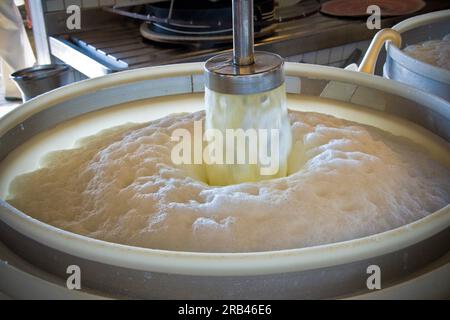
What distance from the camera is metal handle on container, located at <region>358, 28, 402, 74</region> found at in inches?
48.8

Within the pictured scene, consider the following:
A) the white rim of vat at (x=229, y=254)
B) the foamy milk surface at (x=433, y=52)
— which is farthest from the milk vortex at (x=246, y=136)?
the foamy milk surface at (x=433, y=52)

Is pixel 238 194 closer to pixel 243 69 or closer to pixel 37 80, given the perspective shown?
pixel 243 69

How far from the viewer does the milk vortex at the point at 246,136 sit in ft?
2.86

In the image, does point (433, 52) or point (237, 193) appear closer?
point (237, 193)

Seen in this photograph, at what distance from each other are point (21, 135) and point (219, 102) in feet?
1.21

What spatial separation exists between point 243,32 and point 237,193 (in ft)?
0.76

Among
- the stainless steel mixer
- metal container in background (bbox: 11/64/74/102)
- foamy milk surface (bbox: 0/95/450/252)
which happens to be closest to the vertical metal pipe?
the stainless steel mixer

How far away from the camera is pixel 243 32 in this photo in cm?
82

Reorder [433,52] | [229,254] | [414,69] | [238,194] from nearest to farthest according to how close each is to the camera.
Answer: [229,254] < [238,194] < [414,69] < [433,52]

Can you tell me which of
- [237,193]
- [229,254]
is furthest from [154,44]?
[229,254]

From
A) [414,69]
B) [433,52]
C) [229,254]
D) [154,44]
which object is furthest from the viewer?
[154,44]

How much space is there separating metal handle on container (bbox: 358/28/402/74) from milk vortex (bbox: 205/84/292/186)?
37 cm

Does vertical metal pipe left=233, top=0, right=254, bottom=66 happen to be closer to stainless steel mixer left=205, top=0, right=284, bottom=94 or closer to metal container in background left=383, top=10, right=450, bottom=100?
stainless steel mixer left=205, top=0, right=284, bottom=94
